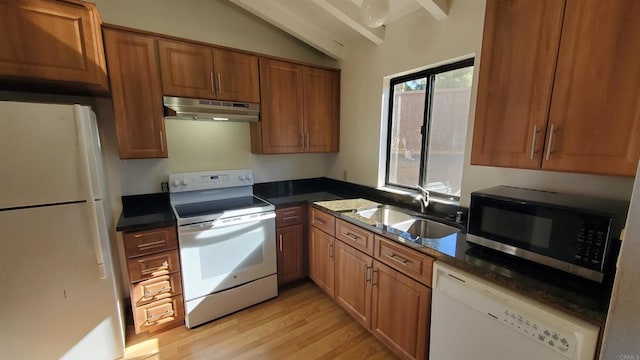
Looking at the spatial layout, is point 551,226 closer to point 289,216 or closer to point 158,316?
point 289,216

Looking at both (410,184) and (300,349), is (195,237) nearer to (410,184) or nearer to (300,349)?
(300,349)

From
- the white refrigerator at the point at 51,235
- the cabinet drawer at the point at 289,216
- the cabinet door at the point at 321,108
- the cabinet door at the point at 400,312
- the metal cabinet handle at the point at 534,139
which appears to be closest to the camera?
the metal cabinet handle at the point at 534,139

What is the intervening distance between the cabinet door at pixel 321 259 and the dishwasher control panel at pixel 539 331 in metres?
1.35

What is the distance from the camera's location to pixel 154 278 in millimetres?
1939

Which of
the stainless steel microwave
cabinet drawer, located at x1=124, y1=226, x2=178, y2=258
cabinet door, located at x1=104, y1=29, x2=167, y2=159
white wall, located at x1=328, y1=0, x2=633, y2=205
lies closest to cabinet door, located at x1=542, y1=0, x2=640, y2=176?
the stainless steel microwave

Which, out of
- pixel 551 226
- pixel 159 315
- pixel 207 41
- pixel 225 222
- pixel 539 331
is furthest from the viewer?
pixel 207 41

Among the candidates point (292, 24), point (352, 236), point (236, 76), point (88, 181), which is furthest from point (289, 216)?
point (292, 24)

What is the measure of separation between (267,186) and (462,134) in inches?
78.0

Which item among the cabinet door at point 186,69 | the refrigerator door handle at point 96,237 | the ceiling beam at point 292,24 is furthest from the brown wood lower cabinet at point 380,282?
the ceiling beam at point 292,24

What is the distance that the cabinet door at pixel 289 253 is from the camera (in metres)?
2.50

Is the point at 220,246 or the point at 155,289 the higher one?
the point at 220,246

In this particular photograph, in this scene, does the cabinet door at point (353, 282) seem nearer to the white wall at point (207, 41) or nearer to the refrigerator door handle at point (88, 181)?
the white wall at point (207, 41)

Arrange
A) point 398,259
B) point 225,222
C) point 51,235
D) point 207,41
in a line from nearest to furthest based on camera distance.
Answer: point 51,235
point 398,259
point 225,222
point 207,41

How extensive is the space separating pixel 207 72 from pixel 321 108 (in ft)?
3.85
